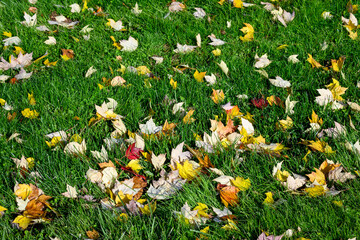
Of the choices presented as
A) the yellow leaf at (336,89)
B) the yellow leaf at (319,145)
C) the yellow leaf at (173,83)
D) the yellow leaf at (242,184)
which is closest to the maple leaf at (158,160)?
the yellow leaf at (242,184)

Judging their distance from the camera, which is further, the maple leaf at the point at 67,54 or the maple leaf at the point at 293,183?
the maple leaf at the point at 67,54

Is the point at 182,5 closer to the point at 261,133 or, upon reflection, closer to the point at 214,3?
the point at 214,3

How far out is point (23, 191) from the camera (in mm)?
2051

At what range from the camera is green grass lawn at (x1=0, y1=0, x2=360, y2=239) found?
6.08 ft

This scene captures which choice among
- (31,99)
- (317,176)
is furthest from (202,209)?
(31,99)

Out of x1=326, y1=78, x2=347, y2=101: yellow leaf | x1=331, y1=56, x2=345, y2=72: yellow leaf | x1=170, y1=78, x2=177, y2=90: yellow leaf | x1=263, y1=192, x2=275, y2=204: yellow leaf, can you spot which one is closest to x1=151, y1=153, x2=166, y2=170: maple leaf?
x1=263, y1=192, x2=275, y2=204: yellow leaf

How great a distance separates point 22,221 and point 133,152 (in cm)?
70

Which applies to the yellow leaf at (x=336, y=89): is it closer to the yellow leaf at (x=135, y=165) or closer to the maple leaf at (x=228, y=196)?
the maple leaf at (x=228, y=196)

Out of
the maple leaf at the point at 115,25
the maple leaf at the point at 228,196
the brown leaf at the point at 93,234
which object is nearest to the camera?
the brown leaf at the point at 93,234

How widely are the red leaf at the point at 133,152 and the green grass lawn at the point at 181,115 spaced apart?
3 cm

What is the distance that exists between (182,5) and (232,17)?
522mm

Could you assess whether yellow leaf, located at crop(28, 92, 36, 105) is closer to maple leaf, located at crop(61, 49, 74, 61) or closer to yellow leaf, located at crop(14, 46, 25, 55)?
maple leaf, located at crop(61, 49, 74, 61)

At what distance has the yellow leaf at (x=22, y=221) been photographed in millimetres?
1919

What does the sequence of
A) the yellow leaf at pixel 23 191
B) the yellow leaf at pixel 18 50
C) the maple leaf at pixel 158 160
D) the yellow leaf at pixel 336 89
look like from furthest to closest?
1. the yellow leaf at pixel 18 50
2. the yellow leaf at pixel 336 89
3. the maple leaf at pixel 158 160
4. the yellow leaf at pixel 23 191
